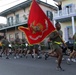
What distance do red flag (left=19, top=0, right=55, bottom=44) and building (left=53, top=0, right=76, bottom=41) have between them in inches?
527

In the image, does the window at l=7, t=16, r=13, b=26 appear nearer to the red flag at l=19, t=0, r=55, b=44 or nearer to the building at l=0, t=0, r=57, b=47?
the building at l=0, t=0, r=57, b=47

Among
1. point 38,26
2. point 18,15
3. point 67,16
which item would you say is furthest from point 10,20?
point 38,26

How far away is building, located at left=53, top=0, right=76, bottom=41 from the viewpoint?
2283 centimetres

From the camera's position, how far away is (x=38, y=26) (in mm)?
9266

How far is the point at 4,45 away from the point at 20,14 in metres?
17.3

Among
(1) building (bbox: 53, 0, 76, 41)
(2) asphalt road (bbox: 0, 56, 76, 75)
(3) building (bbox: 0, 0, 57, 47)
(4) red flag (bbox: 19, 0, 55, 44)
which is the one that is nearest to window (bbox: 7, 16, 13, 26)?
(3) building (bbox: 0, 0, 57, 47)

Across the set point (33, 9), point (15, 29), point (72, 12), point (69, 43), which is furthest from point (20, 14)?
point (33, 9)

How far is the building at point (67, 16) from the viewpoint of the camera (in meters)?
22.8

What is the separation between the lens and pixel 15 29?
34406 millimetres

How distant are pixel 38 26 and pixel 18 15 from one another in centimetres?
2458

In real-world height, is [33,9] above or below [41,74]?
above

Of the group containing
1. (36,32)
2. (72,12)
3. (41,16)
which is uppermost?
(72,12)

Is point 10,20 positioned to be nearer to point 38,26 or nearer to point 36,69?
point 36,69

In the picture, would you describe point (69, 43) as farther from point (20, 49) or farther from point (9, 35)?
point (9, 35)
